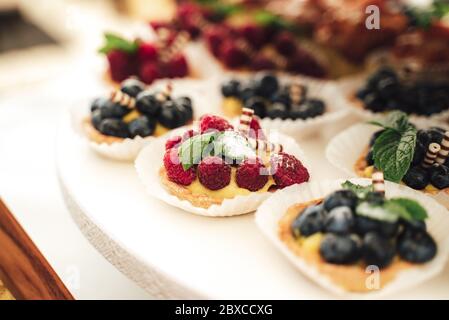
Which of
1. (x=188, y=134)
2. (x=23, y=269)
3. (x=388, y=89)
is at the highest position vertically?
(x=188, y=134)

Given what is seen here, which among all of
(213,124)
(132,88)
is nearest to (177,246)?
(213,124)

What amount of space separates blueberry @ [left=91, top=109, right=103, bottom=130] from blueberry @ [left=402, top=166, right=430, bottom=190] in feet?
3.20

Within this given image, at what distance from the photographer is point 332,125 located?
6.73 ft

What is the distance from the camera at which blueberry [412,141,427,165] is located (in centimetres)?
152

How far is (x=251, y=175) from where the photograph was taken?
56.4 inches

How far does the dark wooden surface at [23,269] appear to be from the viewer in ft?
4.53

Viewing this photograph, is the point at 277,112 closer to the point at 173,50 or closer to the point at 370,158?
the point at 370,158

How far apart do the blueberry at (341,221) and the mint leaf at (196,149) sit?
405 mm

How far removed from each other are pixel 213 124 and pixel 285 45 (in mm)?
1084

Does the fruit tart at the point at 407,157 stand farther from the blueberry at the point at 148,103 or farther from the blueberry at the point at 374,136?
the blueberry at the point at 148,103

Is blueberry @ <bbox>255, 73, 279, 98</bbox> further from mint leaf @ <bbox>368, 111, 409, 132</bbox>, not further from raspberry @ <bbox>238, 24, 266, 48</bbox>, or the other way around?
raspberry @ <bbox>238, 24, 266, 48</bbox>

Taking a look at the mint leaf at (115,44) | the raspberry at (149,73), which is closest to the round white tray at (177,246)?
the raspberry at (149,73)

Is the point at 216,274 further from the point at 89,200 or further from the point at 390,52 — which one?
the point at 390,52

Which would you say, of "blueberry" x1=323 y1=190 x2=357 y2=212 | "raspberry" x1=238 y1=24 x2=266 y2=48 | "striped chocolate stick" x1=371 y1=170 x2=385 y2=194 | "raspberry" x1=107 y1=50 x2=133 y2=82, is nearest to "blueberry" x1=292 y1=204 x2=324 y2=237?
"blueberry" x1=323 y1=190 x2=357 y2=212
